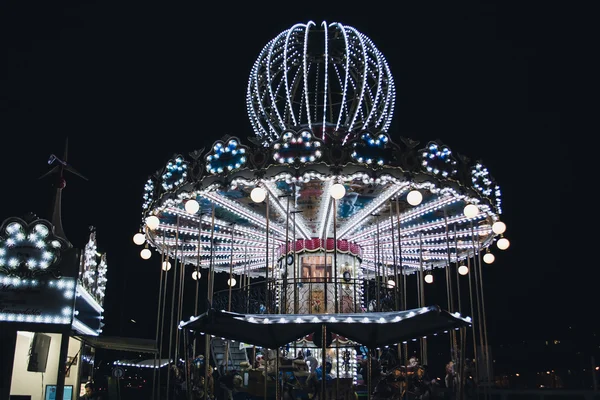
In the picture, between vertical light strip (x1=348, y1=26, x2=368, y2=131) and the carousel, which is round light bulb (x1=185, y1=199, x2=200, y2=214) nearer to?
the carousel

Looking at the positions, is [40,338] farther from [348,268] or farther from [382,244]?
[382,244]

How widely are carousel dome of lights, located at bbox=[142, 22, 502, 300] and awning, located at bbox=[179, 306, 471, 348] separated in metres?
1.65

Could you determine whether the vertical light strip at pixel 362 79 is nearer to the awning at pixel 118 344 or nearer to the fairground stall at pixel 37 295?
the fairground stall at pixel 37 295

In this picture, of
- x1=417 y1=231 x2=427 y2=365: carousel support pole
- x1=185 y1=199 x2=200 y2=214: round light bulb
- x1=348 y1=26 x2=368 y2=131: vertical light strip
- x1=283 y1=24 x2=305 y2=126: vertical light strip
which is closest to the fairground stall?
x1=185 y1=199 x2=200 y2=214: round light bulb

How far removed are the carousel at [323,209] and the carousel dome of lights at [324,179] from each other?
0.03m

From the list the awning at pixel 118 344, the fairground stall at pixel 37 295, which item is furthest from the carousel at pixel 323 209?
the awning at pixel 118 344

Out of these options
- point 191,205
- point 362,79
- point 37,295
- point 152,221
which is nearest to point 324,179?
point 191,205

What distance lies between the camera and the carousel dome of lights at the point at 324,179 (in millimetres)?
12453

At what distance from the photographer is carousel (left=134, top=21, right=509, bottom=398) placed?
1222 cm

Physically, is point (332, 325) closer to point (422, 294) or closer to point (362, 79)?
point (422, 294)

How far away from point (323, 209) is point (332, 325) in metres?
5.09

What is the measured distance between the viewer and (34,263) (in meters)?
14.4

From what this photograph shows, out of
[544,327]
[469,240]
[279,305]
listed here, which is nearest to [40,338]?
[279,305]

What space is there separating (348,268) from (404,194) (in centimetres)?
366
